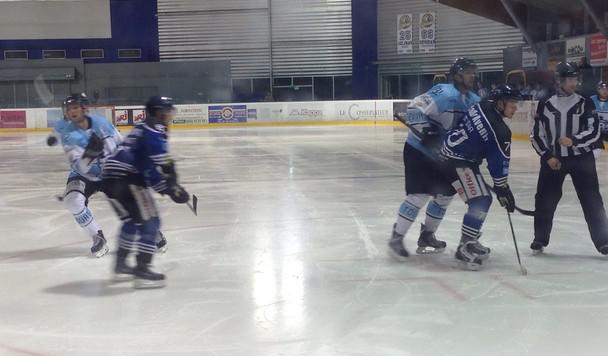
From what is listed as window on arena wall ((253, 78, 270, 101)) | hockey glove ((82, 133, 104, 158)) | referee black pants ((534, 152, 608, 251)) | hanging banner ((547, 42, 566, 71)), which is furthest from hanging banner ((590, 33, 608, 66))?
hockey glove ((82, 133, 104, 158))

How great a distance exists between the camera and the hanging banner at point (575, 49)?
829 inches

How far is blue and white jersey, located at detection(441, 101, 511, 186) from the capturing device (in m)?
4.77

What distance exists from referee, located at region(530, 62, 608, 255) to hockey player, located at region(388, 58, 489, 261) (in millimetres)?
644

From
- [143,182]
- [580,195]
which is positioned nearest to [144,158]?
[143,182]

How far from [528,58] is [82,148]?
2223cm

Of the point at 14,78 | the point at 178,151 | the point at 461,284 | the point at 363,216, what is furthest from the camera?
the point at 14,78

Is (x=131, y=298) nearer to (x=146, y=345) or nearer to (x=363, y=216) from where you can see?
(x=146, y=345)

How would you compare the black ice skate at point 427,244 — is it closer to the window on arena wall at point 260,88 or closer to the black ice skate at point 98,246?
the black ice skate at point 98,246

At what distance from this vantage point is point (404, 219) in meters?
5.39

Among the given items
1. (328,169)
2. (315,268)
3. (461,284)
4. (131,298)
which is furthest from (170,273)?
(328,169)

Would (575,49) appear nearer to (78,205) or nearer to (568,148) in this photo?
(568,148)

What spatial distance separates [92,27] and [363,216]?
2805 centimetres

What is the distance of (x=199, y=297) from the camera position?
4.57 meters

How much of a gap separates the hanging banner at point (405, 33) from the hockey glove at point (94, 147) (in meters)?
27.1
